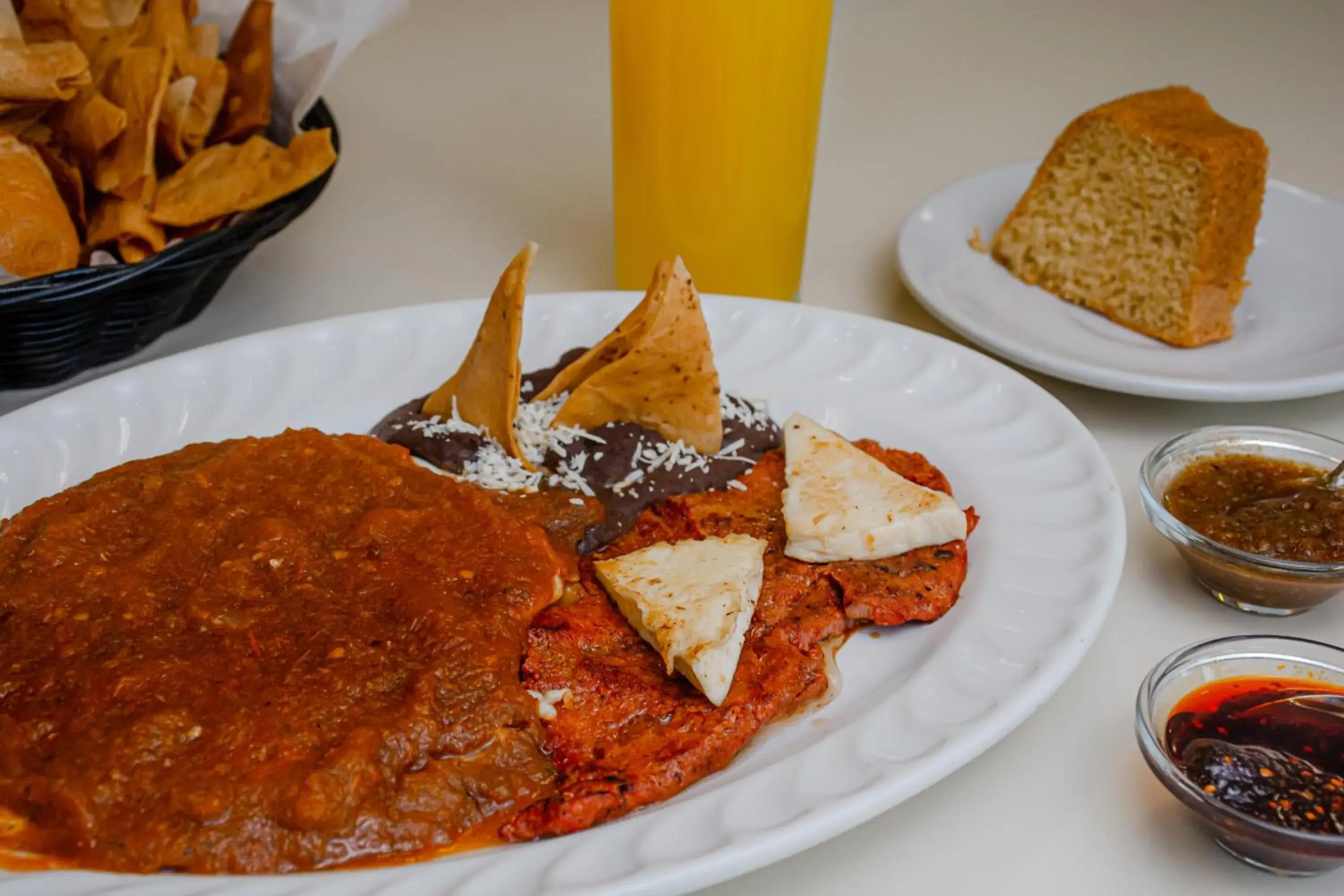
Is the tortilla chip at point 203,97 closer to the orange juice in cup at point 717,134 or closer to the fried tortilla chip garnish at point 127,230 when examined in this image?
the fried tortilla chip garnish at point 127,230

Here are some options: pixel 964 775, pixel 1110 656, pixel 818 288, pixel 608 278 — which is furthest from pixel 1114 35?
pixel 964 775

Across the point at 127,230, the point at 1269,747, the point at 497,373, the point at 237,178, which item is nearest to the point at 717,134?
the point at 497,373

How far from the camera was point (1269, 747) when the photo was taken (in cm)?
169

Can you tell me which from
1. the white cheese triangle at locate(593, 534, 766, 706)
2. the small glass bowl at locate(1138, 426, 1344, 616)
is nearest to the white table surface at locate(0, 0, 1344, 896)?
the small glass bowl at locate(1138, 426, 1344, 616)

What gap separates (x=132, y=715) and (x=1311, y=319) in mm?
2698

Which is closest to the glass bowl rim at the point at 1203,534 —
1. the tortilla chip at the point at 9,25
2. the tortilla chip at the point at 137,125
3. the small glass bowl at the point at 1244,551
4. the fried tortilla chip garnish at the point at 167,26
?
A: the small glass bowl at the point at 1244,551

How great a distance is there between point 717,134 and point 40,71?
55.3 inches

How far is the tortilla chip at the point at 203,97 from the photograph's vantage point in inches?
110

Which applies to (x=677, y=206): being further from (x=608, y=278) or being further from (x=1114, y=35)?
(x=1114, y=35)

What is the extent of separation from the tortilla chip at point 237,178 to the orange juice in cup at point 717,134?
2.28 feet

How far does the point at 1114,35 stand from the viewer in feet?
16.3

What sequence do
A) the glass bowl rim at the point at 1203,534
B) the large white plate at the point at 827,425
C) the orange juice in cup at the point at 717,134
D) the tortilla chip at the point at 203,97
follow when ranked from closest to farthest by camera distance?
the large white plate at the point at 827,425 < the glass bowl rim at the point at 1203,534 < the orange juice in cup at the point at 717,134 < the tortilla chip at the point at 203,97

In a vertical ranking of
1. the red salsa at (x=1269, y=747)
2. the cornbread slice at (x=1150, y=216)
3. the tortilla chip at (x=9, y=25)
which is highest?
the tortilla chip at (x=9, y=25)

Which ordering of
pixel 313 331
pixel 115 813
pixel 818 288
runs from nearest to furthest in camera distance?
pixel 115 813
pixel 313 331
pixel 818 288
